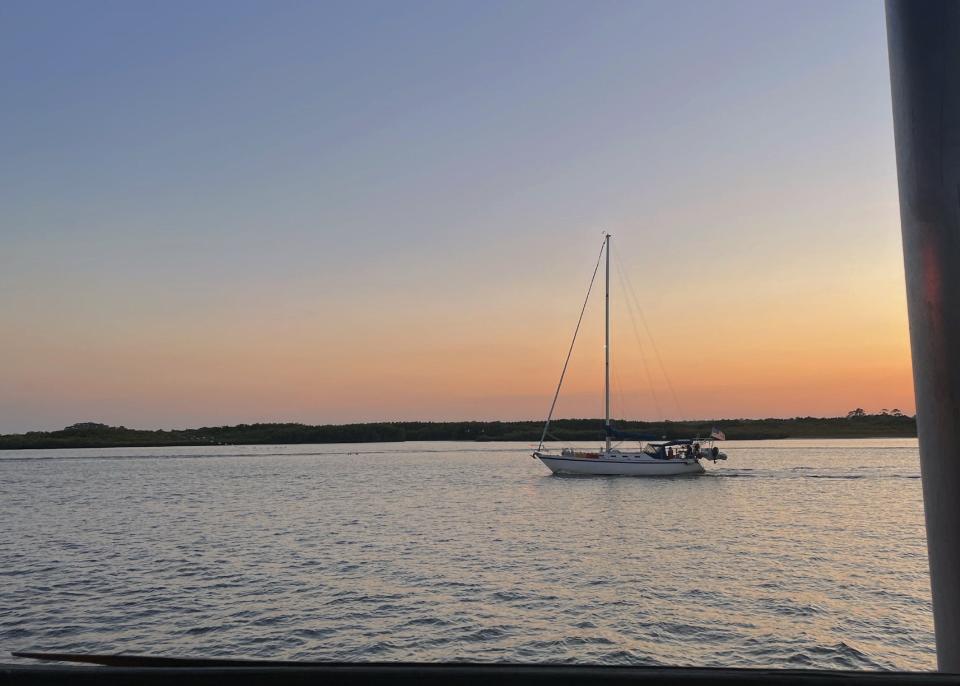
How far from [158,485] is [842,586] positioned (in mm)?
53387

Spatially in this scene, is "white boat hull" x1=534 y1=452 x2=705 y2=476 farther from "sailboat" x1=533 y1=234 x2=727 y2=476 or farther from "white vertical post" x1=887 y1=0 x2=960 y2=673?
"white vertical post" x1=887 y1=0 x2=960 y2=673

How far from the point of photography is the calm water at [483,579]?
14.3 m

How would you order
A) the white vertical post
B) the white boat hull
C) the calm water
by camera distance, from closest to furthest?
the white vertical post < the calm water < the white boat hull

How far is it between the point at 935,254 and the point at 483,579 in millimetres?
19647

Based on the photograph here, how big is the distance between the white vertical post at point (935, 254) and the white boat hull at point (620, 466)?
53226 mm

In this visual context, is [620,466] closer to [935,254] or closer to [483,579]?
[483,579]

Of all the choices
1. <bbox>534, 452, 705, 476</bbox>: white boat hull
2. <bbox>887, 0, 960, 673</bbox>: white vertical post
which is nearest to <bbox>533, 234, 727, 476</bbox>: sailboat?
<bbox>534, 452, 705, 476</bbox>: white boat hull

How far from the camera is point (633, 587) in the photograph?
63.4 feet

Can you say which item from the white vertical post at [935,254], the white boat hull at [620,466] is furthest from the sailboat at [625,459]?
the white vertical post at [935,254]

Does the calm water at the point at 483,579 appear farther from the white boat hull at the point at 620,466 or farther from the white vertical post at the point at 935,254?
the white vertical post at the point at 935,254

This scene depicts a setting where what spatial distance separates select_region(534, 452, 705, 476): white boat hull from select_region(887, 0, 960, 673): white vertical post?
5323 cm

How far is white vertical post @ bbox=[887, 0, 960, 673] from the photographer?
1.84 m

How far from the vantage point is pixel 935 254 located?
188 cm

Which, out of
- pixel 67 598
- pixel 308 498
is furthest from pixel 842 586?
pixel 308 498
